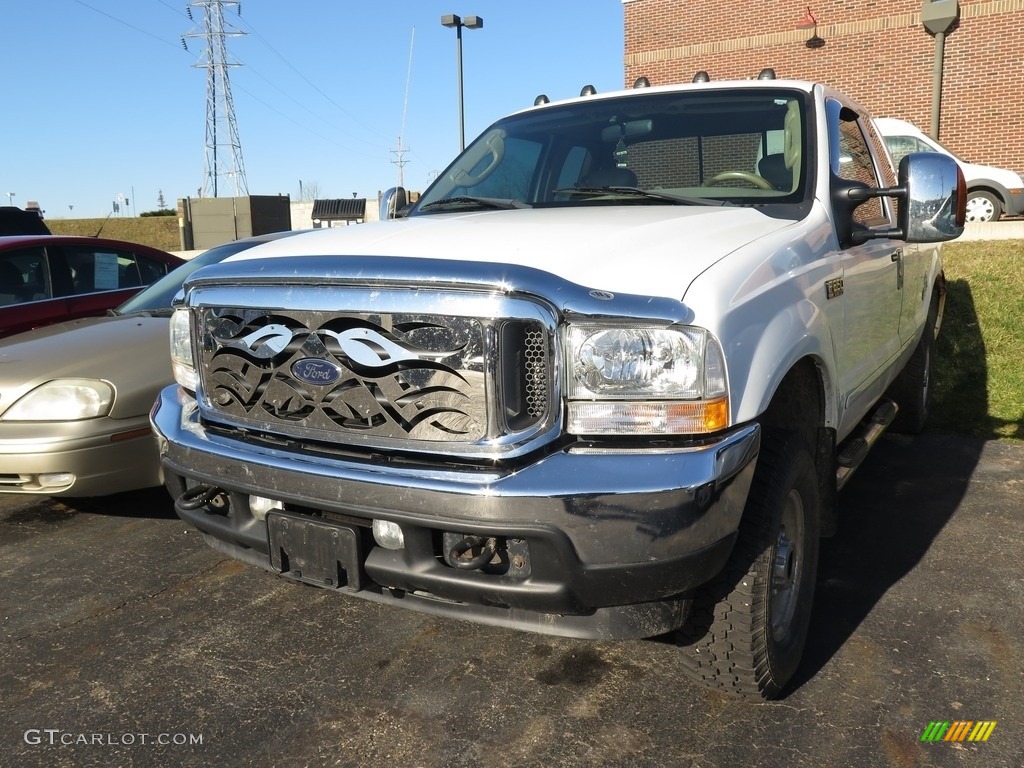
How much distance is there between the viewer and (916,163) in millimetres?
3014

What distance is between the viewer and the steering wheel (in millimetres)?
3348

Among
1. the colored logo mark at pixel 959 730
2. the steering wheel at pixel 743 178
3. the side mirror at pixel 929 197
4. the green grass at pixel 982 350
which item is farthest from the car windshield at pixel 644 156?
the green grass at pixel 982 350

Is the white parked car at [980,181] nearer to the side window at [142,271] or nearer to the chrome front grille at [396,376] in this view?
the side window at [142,271]

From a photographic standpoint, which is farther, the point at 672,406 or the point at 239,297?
the point at 239,297

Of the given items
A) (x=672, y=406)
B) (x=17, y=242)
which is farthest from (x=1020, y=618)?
(x=17, y=242)

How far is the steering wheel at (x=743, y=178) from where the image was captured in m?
3.35

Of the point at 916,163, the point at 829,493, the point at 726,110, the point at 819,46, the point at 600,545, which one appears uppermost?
the point at 819,46

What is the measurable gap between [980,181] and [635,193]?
1199 centimetres

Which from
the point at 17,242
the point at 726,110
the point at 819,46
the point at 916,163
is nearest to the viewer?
the point at 916,163

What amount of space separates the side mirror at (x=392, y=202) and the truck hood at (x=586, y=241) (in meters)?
1.20

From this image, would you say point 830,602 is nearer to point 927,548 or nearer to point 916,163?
point 927,548

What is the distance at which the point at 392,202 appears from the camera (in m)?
4.35

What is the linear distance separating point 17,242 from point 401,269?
515 centimetres

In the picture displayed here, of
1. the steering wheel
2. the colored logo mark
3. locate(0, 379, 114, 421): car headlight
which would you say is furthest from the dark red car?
the colored logo mark
